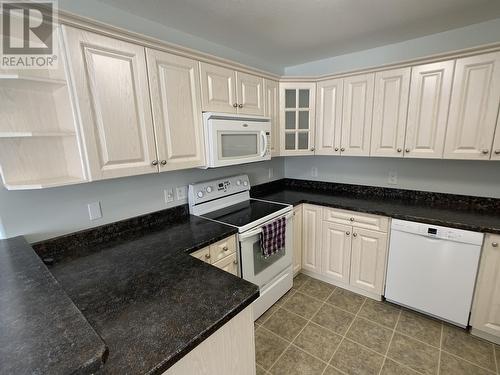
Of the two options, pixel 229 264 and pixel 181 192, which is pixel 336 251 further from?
pixel 181 192

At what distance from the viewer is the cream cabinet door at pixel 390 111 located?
2043 mm

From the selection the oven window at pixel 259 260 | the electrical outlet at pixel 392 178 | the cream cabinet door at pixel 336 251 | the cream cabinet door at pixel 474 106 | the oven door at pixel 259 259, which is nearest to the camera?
the cream cabinet door at pixel 474 106

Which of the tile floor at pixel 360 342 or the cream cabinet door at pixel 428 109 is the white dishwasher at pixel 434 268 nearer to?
the tile floor at pixel 360 342

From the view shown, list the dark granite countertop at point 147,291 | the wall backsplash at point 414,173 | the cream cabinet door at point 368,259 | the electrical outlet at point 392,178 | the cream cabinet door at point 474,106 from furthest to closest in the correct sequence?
the electrical outlet at point 392,178
the cream cabinet door at point 368,259
the wall backsplash at point 414,173
the cream cabinet door at point 474,106
the dark granite countertop at point 147,291

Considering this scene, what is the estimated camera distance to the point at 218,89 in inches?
72.9

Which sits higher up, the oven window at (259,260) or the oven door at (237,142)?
the oven door at (237,142)

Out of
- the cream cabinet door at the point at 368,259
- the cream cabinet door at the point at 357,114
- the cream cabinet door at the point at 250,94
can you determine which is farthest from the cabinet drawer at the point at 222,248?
the cream cabinet door at the point at 357,114

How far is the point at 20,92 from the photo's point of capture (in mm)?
1180

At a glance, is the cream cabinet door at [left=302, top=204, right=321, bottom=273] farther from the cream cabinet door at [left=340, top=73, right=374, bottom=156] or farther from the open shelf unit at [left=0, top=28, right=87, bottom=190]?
the open shelf unit at [left=0, top=28, right=87, bottom=190]

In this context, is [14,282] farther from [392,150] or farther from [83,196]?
[392,150]

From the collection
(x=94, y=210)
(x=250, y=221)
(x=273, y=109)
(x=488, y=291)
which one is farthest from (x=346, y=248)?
(x=94, y=210)

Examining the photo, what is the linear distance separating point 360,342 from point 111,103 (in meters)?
2.39

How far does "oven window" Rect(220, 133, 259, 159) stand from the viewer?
1.89 meters

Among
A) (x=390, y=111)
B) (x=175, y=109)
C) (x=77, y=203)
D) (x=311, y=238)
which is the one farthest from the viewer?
(x=311, y=238)
